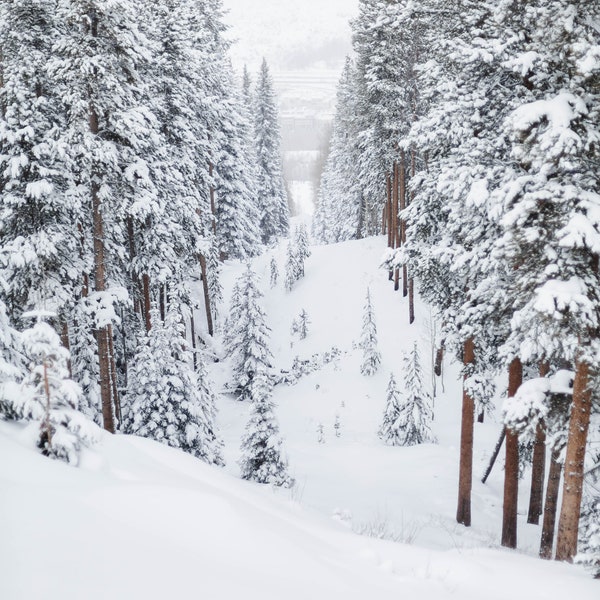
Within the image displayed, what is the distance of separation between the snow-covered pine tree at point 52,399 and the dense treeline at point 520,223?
6432mm

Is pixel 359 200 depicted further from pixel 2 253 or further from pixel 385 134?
pixel 2 253

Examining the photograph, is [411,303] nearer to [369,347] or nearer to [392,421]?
[369,347]

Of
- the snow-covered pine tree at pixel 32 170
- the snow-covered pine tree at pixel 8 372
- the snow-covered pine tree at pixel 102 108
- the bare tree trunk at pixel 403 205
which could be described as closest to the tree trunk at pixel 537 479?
the snow-covered pine tree at pixel 8 372

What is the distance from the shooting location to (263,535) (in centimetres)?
518

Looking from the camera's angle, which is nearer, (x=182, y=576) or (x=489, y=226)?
(x=182, y=576)

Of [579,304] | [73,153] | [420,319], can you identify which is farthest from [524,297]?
[420,319]

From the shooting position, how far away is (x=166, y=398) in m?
15.1

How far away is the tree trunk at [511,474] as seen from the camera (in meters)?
11.2

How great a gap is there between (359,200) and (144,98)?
95.7 ft

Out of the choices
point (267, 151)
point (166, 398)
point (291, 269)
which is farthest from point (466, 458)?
point (267, 151)

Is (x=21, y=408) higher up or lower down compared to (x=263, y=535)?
higher up

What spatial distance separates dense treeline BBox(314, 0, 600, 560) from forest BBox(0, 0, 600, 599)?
5 cm

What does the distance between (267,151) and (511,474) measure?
44.6 m

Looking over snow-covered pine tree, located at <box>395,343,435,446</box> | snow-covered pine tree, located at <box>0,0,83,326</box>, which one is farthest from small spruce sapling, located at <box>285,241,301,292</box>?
snow-covered pine tree, located at <box>0,0,83,326</box>
